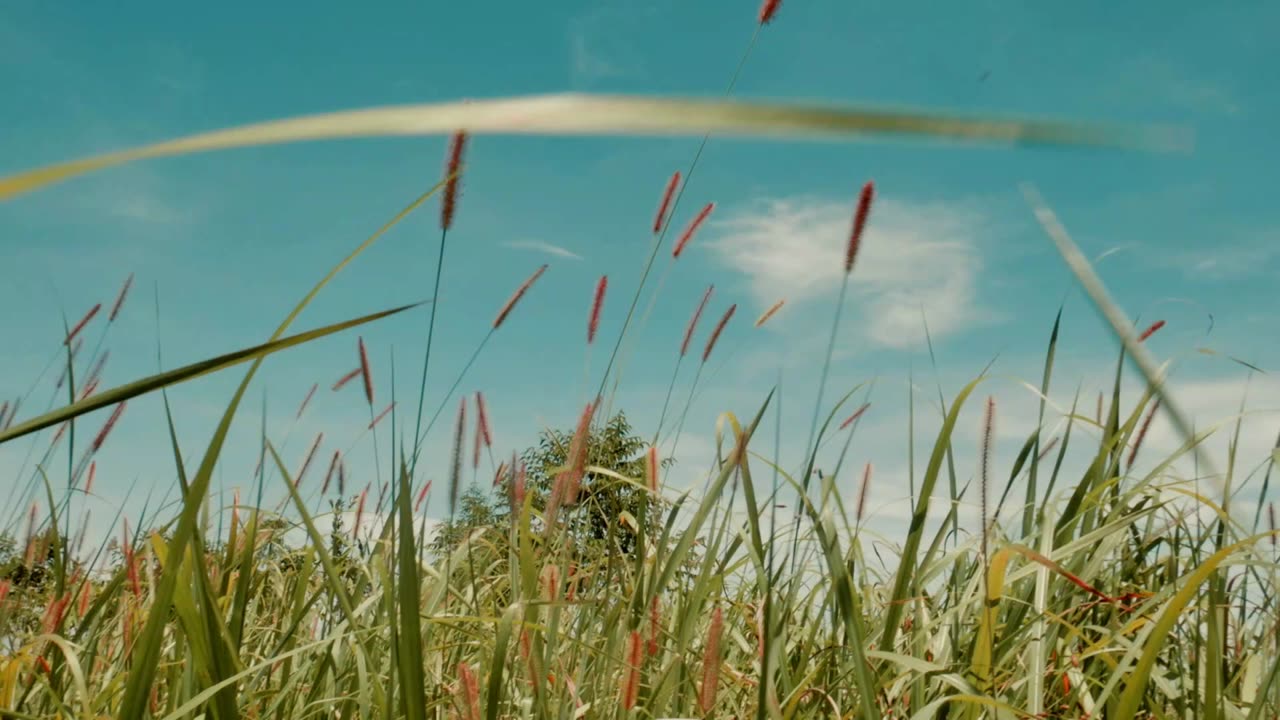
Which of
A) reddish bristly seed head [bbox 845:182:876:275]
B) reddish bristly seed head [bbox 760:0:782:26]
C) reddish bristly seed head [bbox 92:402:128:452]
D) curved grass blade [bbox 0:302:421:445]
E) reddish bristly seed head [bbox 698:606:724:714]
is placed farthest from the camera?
reddish bristly seed head [bbox 92:402:128:452]

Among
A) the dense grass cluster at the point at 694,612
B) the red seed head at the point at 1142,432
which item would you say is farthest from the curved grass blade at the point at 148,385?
the red seed head at the point at 1142,432

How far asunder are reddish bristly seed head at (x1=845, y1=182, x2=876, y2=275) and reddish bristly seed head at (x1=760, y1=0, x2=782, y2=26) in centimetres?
81

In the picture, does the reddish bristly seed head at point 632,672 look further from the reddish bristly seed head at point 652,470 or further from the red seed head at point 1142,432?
the red seed head at point 1142,432

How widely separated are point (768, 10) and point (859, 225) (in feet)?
2.83

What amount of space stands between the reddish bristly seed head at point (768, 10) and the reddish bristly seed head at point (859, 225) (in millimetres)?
813

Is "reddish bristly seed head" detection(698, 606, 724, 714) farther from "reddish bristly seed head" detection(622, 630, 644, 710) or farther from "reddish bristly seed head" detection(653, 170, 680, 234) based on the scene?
"reddish bristly seed head" detection(653, 170, 680, 234)

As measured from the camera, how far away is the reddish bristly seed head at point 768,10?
255 cm

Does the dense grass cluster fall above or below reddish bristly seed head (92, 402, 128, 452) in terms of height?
below

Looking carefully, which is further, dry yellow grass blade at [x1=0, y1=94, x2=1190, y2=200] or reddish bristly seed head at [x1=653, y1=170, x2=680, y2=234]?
reddish bristly seed head at [x1=653, y1=170, x2=680, y2=234]

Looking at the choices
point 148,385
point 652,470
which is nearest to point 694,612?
point 652,470

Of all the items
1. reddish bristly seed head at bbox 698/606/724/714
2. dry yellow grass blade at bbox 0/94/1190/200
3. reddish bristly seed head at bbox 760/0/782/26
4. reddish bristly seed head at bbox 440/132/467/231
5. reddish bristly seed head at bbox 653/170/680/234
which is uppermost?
reddish bristly seed head at bbox 760/0/782/26

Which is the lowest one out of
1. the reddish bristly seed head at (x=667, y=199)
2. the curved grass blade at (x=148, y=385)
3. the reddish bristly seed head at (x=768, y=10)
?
the curved grass blade at (x=148, y=385)

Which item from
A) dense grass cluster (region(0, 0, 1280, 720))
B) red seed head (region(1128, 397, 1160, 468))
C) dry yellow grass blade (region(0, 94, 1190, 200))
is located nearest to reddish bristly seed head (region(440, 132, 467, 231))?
dense grass cluster (region(0, 0, 1280, 720))

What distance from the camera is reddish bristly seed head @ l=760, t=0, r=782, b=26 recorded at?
2.55 m
